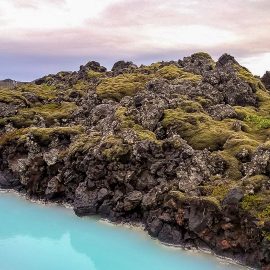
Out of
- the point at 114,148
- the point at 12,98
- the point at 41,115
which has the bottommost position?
the point at 114,148

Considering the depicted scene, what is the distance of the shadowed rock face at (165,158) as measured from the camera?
38.1m

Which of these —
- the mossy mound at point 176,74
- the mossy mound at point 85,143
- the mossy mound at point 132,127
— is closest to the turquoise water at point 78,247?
the mossy mound at point 85,143

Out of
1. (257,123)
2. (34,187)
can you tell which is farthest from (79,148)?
(257,123)

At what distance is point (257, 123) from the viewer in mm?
63031

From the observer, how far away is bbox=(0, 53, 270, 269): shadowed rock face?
38.1 m

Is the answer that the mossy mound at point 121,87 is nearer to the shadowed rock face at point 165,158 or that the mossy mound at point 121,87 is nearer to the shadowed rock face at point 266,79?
the shadowed rock face at point 165,158

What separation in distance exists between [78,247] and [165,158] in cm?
1415

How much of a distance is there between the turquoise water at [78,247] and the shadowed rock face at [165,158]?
5.84 feet

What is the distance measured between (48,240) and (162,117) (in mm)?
25065

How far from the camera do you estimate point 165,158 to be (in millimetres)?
49281

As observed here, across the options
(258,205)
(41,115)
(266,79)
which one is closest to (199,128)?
(258,205)

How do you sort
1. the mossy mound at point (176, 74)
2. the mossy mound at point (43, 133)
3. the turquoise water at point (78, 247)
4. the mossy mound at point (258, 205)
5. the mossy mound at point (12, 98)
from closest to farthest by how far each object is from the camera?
the mossy mound at point (258, 205)
the turquoise water at point (78, 247)
the mossy mound at point (43, 133)
the mossy mound at point (176, 74)
the mossy mound at point (12, 98)

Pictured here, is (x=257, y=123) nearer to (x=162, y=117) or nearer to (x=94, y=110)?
(x=162, y=117)

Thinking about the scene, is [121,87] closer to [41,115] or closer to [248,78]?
[41,115]
